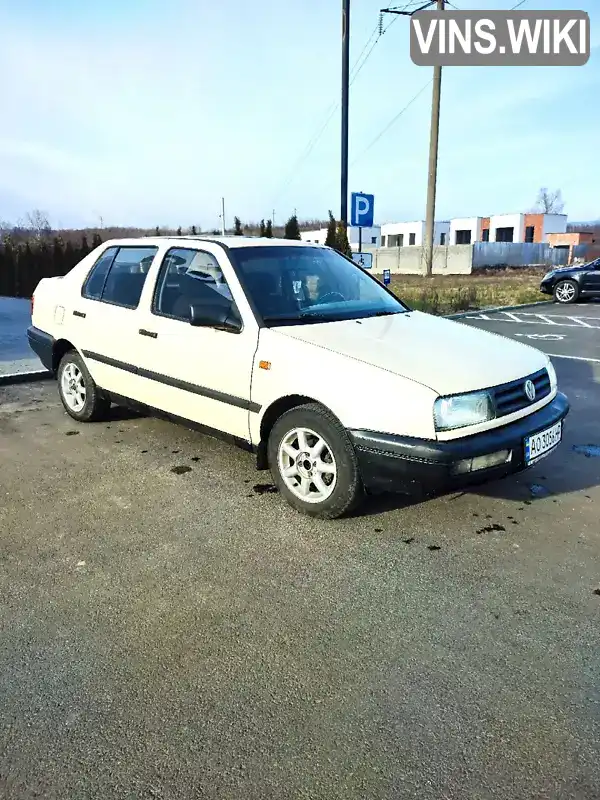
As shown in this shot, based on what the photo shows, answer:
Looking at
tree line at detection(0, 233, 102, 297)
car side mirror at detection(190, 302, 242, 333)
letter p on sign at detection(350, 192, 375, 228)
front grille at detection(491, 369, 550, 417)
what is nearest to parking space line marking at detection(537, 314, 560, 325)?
letter p on sign at detection(350, 192, 375, 228)

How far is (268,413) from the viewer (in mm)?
3836

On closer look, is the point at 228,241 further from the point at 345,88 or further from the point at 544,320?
the point at 544,320

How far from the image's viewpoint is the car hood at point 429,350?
3.36 metres

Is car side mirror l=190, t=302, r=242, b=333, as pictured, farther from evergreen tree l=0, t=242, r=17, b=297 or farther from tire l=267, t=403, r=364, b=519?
evergreen tree l=0, t=242, r=17, b=297

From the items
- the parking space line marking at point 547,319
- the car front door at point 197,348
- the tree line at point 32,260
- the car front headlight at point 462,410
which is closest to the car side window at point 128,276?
the car front door at point 197,348

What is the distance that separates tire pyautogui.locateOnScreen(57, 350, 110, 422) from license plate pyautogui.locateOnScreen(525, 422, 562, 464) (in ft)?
11.7

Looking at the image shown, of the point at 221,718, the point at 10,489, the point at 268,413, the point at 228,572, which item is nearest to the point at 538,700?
the point at 221,718

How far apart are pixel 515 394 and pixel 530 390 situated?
0.17 metres

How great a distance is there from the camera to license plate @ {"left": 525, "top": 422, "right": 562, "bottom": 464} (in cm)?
351

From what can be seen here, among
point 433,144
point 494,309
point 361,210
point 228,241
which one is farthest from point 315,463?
point 433,144

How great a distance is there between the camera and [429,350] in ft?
12.1

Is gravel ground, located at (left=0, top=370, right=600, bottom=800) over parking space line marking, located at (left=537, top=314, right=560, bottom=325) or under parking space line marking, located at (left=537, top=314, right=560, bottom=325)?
over

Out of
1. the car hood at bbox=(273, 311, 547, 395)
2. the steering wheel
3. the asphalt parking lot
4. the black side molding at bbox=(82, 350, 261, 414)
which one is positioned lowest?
the asphalt parking lot

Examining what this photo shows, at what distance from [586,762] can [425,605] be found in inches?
37.9
